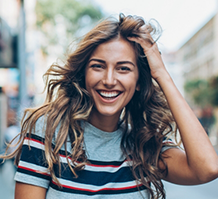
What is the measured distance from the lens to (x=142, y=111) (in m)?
1.92

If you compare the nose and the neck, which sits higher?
the nose

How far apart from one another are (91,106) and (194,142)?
2.18 feet

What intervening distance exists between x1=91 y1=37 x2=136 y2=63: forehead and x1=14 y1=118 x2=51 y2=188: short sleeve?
59cm

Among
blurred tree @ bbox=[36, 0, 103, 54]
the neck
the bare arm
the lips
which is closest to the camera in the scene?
the bare arm

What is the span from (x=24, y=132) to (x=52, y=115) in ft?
0.61

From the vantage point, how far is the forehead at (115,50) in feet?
5.25

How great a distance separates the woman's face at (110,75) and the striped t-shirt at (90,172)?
0.20 meters

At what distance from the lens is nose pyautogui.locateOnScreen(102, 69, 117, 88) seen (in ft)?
5.11

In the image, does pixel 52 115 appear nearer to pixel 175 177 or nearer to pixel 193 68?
pixel 175 177

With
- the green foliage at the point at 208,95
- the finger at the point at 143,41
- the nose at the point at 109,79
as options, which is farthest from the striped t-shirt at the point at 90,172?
the green foliage at the point at 208,95

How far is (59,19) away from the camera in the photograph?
1844 cm

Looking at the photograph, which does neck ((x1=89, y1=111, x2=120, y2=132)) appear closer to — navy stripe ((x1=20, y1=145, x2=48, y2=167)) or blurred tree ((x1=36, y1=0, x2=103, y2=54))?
navy stripe ((x1=20, y1=145, x2=48, y2=167))

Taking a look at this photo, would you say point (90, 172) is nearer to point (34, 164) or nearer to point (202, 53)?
point (34, 164)

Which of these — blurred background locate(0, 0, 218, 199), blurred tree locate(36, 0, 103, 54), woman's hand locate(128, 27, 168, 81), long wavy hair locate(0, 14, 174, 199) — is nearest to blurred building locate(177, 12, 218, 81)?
blurred background locate(0, 0, 218, 199)
